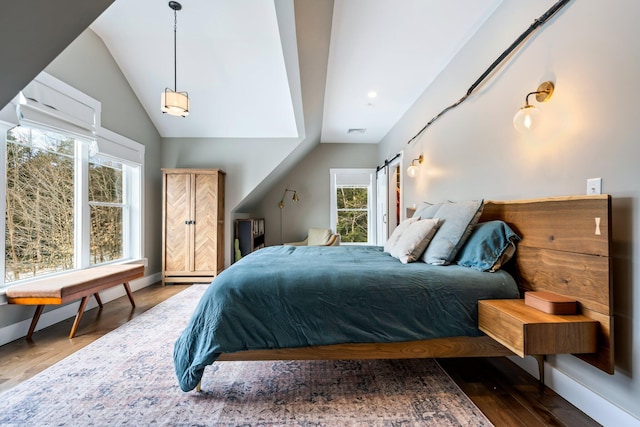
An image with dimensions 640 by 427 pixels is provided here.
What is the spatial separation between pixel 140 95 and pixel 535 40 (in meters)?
4.37

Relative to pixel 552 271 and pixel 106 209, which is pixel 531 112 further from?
pixel 106 209

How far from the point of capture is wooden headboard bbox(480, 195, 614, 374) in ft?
4.16

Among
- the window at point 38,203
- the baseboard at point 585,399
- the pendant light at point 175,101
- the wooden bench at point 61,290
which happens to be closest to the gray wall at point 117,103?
the window at point 38,203

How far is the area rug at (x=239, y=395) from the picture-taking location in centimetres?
140

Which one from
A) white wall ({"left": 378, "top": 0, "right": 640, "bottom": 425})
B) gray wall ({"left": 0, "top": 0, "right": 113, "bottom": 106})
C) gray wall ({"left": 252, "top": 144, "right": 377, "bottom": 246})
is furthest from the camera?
gray wall ({"left": 252, "top": 144, "right": 377, "bottom": 246})

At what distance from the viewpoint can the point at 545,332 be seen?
1260 millimetres

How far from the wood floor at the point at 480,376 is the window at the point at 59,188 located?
639 millimetres

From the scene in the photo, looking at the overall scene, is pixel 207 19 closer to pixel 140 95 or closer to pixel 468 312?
pixel 140 95

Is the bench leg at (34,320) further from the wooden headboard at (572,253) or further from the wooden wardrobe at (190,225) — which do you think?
the wooden headboard at (572,253)

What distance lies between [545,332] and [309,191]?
4924 mm

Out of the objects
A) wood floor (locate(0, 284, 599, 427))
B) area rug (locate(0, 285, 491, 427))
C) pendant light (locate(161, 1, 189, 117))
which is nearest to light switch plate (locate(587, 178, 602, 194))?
wood floor (locate(0, 284, 599, 427))

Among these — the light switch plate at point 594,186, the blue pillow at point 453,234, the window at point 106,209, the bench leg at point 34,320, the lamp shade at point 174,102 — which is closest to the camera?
the light switch plate at point 594,186

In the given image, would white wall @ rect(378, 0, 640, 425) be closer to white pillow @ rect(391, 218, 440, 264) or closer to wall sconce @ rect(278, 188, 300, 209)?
white pillow @ rect(391, 218, 440, 264)

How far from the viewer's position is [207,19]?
117 inches
